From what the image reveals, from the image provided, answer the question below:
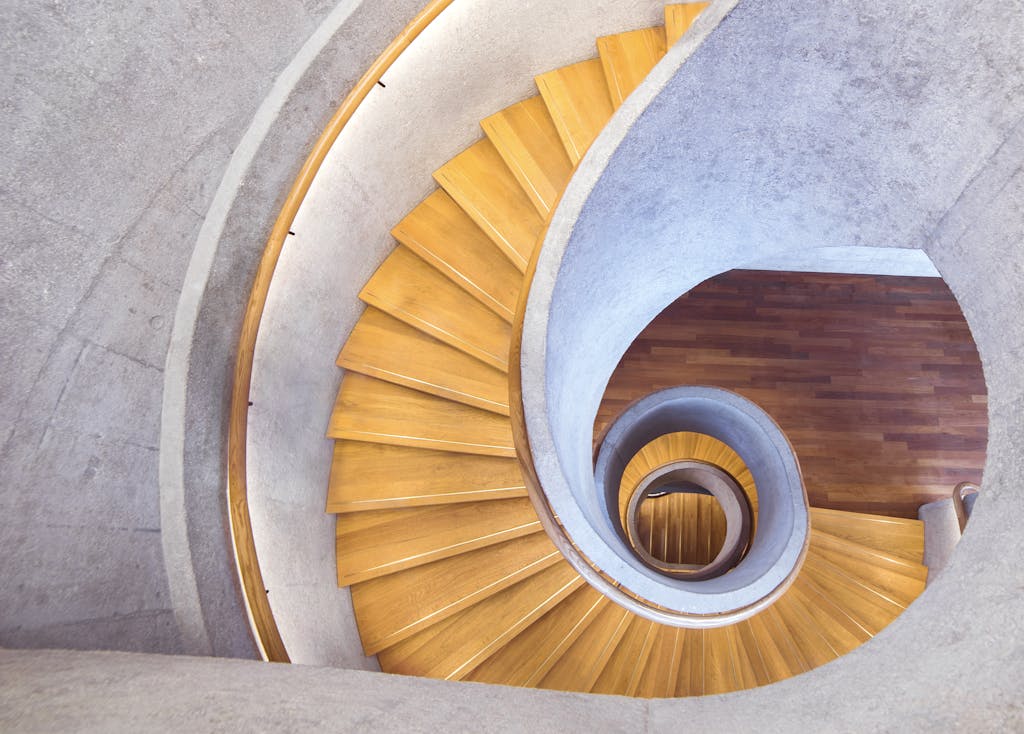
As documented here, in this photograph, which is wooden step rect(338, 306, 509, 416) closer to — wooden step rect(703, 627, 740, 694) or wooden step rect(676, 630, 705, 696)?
wooden step rect(676, 630, 705, 696)

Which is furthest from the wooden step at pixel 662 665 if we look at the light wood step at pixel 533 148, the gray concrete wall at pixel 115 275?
the light wood step at pixel 533 148

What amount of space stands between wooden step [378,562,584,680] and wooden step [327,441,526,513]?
65cm

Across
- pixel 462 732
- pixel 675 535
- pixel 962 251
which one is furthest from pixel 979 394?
pixel 462 732

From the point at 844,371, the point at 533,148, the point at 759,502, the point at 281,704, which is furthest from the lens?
the point at 844,371

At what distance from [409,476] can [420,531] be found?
0.32 meters

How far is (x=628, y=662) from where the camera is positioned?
14.2 feet

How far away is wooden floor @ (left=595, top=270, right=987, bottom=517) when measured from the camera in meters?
6.17

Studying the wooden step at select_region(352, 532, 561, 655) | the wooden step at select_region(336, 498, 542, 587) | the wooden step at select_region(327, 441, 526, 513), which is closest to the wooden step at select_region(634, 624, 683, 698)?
the wooden step at select_region(352, 532, 561, 655)

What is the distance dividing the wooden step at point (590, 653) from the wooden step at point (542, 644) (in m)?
0.05

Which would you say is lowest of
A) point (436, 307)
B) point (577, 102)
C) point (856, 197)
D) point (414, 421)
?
point (414, 421)

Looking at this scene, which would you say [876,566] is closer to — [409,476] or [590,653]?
[590,653]

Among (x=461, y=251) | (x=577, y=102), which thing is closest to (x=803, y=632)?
(x=461, y=251)

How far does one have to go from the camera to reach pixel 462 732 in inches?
60.0

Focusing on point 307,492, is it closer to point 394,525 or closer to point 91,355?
point 394,525
